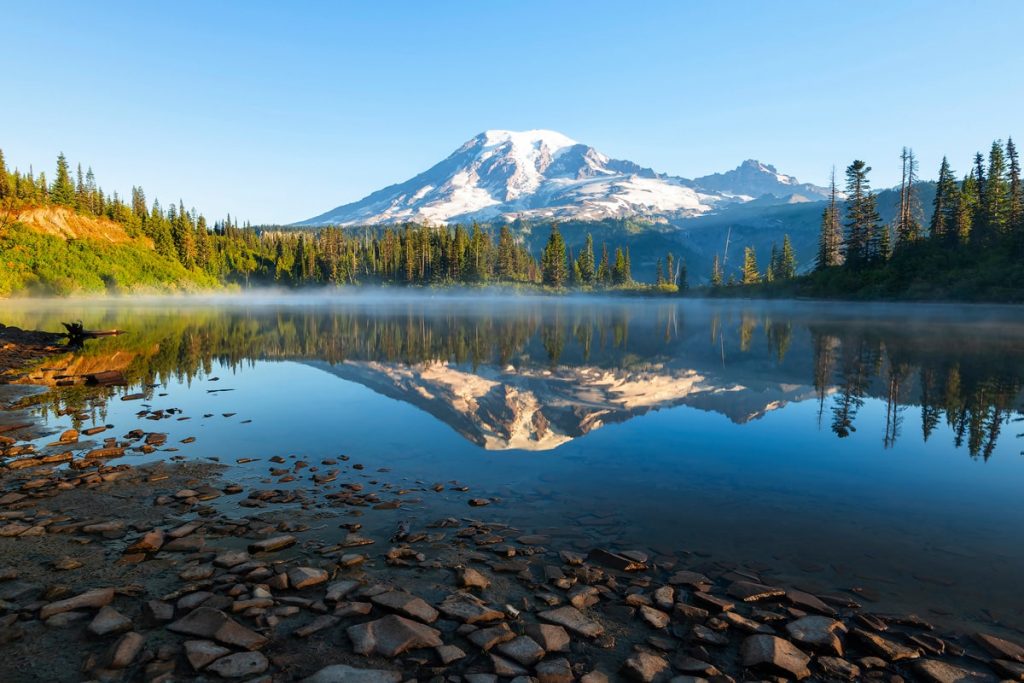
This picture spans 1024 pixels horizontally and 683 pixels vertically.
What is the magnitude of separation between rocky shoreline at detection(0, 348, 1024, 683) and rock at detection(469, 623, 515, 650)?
2 centimetres

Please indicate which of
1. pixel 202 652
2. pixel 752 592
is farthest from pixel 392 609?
pixel 752 592

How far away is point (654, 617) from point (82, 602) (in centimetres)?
718

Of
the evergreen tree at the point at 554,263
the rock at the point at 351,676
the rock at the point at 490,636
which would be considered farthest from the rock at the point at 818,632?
the evergreen tree at the point at 554,263

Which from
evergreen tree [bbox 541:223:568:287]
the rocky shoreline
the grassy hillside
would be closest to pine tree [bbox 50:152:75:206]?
the grassy hillside

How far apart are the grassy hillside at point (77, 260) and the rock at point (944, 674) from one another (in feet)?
415

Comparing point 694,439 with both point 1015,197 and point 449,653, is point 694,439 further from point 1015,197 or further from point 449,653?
point 1015,197

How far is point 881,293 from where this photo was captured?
92812mm

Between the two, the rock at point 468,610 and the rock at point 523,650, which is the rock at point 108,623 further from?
the rock at point 523,650

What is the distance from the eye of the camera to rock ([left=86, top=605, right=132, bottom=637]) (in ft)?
20.9

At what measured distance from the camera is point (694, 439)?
16312 mm

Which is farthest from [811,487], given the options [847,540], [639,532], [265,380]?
[265,380]

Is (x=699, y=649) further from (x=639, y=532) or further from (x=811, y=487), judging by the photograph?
(x=811, y=487)

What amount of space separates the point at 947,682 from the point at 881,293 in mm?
104968

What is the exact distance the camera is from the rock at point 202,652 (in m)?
5.78
